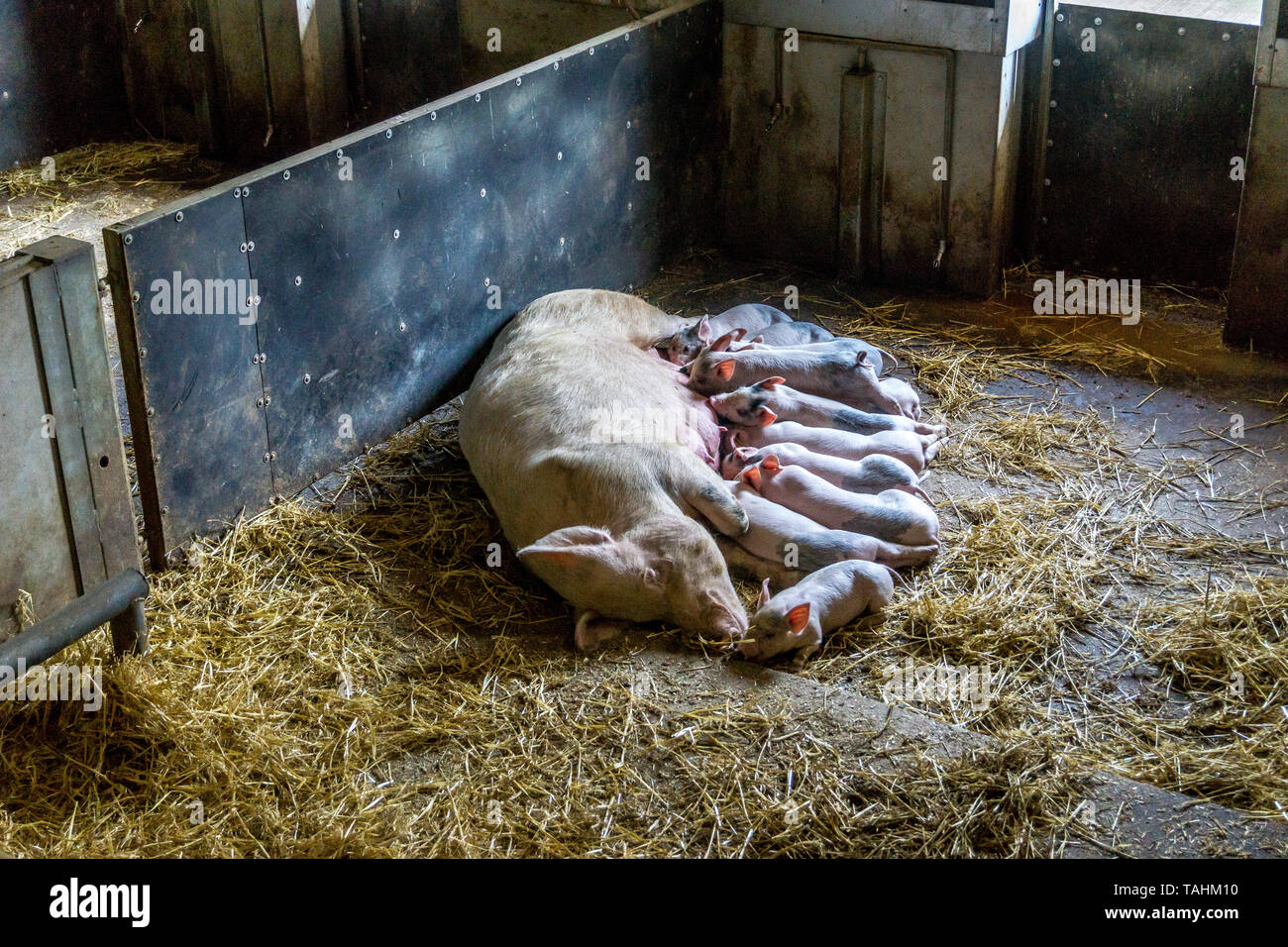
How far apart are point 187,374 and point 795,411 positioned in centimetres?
226

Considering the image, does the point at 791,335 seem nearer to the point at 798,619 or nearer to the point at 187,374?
the point at 798,619

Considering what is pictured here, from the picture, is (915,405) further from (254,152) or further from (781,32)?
(254,152)

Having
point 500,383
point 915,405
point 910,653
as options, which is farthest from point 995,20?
point 910,653

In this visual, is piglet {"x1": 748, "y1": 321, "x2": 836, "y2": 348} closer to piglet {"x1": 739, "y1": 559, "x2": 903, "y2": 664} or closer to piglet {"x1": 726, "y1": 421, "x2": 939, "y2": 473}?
piglet {"x1": 726, "y1": 421, "x2": 939, "y2": 473}

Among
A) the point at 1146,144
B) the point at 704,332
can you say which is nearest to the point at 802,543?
the point at 704,332

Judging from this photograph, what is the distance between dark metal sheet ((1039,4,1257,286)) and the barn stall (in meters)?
0.02

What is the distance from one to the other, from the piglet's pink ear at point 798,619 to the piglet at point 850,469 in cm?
81

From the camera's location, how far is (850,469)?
5215 millimetres

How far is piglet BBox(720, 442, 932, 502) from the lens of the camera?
520 centimetres

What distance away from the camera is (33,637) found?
3.96 meters

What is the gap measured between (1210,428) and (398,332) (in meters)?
3.45

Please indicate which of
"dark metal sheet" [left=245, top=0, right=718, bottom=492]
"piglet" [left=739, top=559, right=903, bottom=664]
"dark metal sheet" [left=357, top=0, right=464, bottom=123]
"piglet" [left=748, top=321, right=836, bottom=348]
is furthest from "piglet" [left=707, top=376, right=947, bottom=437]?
"dark metal sheet" [left=357, top=0, right=464, bottom=123]

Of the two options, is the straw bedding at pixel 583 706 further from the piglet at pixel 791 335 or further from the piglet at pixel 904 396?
the piglet at pixel 791 335

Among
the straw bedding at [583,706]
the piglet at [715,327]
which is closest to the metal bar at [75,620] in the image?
the straw bedding at [583,706]
